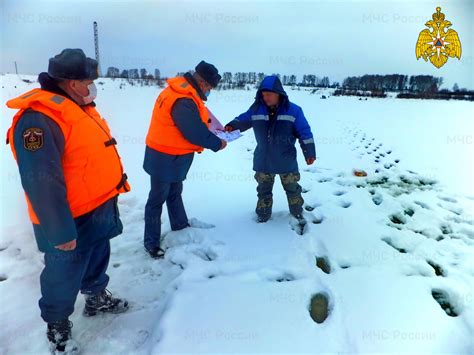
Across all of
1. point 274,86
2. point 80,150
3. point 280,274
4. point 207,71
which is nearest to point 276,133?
point 274,86

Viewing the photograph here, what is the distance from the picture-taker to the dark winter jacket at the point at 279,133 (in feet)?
11.2

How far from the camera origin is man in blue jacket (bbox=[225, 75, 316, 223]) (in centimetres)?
340

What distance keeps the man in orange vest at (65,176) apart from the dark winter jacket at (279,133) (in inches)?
67.3

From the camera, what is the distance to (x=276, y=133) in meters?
3.47

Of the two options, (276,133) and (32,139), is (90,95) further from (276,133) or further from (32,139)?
(276,133)

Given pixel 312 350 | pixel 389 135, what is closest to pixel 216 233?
pixel 312 350

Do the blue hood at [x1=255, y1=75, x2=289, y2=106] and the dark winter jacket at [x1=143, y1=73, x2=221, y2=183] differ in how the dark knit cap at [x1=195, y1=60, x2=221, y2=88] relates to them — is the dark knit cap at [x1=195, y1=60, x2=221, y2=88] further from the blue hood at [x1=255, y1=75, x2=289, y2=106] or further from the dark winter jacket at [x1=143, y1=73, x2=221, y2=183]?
the blue hood at [x1=255, y1=75, x2=289, y2=106]

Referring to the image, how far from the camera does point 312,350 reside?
210cm

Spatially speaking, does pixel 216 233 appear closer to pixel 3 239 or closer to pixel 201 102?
pixel 201 102

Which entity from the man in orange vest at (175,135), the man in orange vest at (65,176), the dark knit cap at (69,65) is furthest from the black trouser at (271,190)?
the dark knit cap at (69,65)

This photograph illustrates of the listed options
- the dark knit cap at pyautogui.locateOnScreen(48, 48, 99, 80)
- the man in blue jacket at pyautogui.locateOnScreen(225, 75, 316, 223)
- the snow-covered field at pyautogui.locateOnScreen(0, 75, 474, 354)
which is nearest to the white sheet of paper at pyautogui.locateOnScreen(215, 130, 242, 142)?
the man in blue jacket at pyautogui.locateOnScreen(225, 75, 316, 223)

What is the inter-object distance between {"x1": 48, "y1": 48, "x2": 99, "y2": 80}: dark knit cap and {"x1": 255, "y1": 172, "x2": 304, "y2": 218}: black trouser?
87.7 inches

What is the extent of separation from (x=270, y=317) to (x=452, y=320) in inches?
51.5

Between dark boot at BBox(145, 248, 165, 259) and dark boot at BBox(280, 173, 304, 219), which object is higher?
dark boot at BBox(280, 173, 304, 219)
